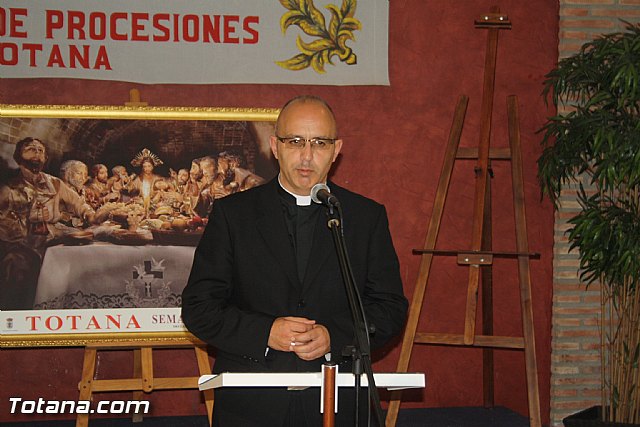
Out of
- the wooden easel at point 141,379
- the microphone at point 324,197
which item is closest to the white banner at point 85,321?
the wooden easel at point 141,379

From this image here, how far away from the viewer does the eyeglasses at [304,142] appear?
258cm

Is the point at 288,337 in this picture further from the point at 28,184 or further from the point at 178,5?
the point at 178,5

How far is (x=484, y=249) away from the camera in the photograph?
5121mm

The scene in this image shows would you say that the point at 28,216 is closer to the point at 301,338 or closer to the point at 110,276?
the point at 110,276

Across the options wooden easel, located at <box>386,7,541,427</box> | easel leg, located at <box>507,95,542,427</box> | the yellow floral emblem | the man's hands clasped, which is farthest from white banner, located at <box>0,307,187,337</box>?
the man's hands clasped

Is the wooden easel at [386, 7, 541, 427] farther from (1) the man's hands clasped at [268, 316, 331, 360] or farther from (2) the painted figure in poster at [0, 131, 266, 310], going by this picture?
(1) the man's hands clasped at [268, 316, 331, 360]

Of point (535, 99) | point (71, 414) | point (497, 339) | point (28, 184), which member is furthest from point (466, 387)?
point (28, 184)

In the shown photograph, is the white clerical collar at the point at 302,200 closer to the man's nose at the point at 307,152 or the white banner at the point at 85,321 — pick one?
the man's nose at the point at 307,152

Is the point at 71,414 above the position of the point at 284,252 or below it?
below

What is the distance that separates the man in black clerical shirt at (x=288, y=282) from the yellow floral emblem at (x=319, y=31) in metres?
2.54

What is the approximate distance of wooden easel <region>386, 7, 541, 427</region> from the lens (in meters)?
4.63

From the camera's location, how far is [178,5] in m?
5.12

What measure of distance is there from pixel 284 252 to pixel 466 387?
3.12m
